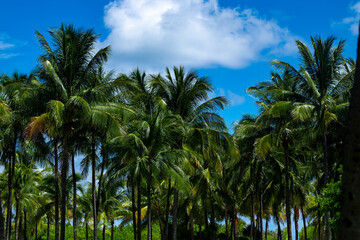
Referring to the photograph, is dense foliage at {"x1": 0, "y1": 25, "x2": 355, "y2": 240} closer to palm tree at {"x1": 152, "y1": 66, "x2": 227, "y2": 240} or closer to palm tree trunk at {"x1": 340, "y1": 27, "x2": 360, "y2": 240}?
palm tree at {"x1": 152, "y1": 66, "x2": 227, "y2": 240}

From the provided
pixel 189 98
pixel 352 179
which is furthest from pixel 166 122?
pixel 352 179

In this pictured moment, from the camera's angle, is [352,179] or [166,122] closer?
[352,179]

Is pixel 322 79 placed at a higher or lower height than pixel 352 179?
higher

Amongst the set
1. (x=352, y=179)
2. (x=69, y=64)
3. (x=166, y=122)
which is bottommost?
(x=352, y=179)

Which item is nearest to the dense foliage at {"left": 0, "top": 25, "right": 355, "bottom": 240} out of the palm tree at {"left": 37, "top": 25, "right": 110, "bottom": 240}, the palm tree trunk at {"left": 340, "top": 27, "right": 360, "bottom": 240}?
the palm tree at {"left": 37, "top": 25, "right": 110, "bottom": 240}

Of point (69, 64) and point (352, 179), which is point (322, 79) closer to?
point (69, 64)

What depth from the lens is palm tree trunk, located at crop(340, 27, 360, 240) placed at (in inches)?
188

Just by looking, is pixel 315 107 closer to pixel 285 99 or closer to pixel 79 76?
pixel 285 99

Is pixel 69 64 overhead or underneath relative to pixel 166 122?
overhead

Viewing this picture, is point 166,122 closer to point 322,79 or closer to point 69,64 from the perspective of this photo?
point 69,64

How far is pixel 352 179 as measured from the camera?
4.83 m

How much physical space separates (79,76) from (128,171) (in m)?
5.32

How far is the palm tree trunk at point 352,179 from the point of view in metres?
4.77

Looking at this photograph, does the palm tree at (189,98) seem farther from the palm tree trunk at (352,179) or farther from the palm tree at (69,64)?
the palm tree trunk at (352,179)
